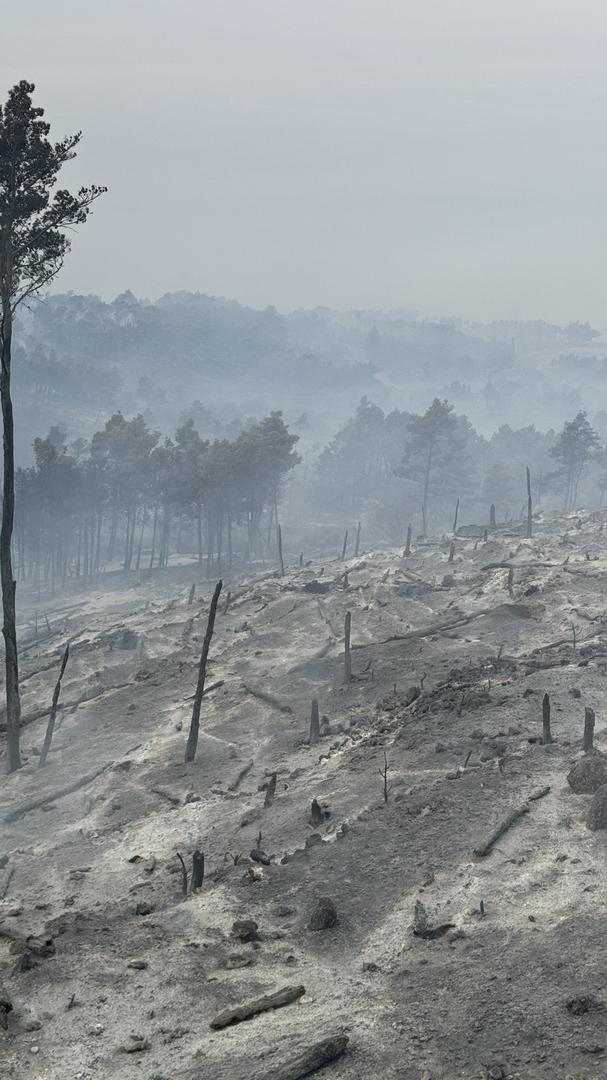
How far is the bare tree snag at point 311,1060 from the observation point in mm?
11375

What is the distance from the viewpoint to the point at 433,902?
15633mm

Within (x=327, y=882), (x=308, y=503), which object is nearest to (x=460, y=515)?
(x=308, y=503)

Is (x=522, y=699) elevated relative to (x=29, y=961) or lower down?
elevated

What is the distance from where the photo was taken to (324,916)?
15.5 metres

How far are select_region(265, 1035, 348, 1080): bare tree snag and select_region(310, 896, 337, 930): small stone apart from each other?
3.63 m

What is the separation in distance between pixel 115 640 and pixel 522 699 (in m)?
25.1

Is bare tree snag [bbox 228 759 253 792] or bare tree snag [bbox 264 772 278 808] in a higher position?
bare tree snag [bbox 264 772 278 808]

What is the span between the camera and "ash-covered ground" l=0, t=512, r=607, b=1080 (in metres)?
12.2

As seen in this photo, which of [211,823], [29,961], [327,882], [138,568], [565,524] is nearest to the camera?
[29,961]

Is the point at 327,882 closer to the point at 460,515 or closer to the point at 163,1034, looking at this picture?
the point at 163,1034

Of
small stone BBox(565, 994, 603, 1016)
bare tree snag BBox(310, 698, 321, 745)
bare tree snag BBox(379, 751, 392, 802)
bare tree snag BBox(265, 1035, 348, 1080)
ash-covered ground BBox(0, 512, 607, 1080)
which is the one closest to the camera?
bare tree snag BBox(265, 1035, 348, 1080)

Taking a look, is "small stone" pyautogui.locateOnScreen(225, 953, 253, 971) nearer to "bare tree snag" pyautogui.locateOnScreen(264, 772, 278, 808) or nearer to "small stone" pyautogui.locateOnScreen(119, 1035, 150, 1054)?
"small stone" pyautogui.locateOnScreen(119, 1035, 150, 1054)

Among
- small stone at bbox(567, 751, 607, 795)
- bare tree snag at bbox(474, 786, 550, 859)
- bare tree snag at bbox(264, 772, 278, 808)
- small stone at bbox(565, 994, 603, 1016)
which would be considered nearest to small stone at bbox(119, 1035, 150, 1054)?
small stone at bbox(565, 994, 603, 1016)

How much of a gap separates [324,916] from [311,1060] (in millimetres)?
3997
